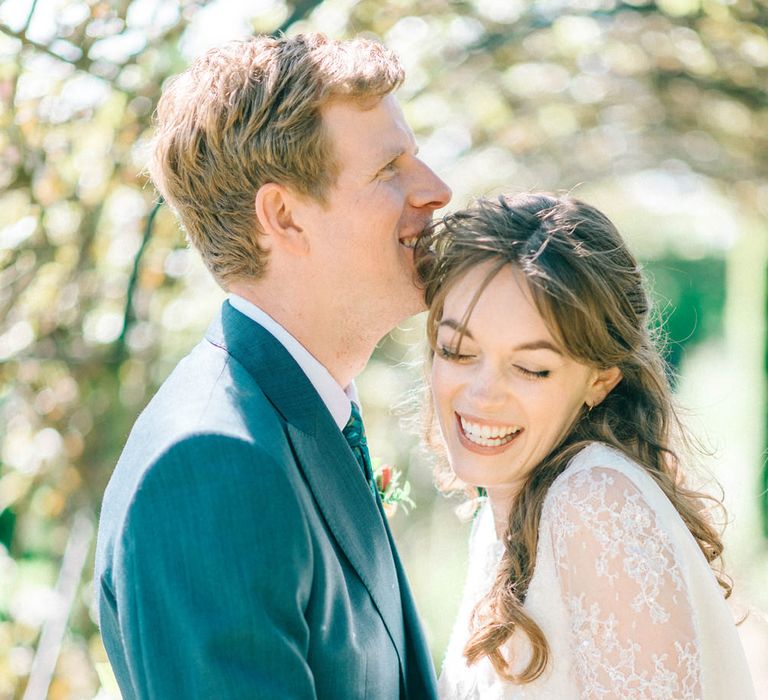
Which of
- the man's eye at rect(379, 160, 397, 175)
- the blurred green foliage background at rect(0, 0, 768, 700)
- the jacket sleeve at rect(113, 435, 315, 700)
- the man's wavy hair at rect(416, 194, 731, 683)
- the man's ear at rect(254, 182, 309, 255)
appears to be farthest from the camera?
the blurred green foliage background at rect(0, 0, 768, 700)

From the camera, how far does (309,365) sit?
273cm

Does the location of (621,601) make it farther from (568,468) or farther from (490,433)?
(490,433)

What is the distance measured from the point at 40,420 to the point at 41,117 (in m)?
1.14

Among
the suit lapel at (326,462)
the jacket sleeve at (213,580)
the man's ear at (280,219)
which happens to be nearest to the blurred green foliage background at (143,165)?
the man's ear at (280,219)

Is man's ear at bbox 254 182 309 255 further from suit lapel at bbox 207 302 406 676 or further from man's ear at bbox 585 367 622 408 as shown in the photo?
man's ear at bbox 585 367 622 408

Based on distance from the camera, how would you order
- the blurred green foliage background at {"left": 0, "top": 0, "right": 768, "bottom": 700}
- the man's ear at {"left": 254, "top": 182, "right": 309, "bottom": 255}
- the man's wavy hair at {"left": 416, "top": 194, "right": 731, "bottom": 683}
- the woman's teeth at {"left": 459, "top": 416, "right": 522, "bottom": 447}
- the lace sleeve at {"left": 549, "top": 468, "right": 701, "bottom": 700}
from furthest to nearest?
the blurred green foliage background at {"left": 0, "top": 0, "right": 768, "bottom": 700} → the man's ear at {"left": 254, "top": 182, "right": 309, "bottom": 255} → the woman's teeth at {"left": 459, "top": 416, "right": 522, "bottom": 447} → the man's wavy hair at {"left": 416, "top": 194, "right": 731, "bottom": 683} → the lace sleeve at {"left": 549, "top": 468, "right": 701, "bottom": 700}

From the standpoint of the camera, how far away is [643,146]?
348 inches

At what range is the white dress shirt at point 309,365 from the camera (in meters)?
2.65

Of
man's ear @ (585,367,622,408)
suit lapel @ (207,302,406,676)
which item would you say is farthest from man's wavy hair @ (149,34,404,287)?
man's ear @ (585,367,622,408)

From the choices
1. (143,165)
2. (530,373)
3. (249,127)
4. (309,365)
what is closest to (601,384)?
(530,373)

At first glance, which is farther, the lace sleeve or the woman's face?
the woman's face

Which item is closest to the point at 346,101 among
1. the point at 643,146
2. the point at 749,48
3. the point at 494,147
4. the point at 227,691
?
the point at 227,691

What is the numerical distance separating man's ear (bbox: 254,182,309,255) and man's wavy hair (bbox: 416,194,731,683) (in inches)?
13.9

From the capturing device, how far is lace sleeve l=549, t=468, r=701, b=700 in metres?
2.25
